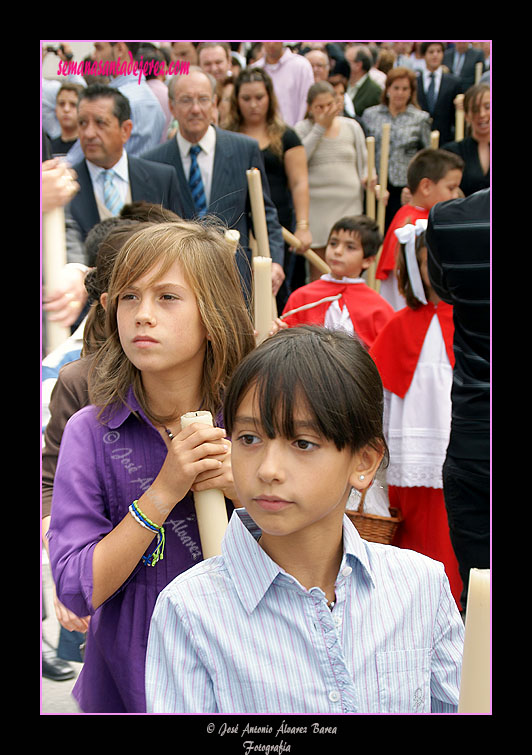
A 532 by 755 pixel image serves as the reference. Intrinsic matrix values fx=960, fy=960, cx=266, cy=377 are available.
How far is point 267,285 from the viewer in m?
1.99

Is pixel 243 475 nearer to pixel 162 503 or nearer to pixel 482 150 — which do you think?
pixel 162 503

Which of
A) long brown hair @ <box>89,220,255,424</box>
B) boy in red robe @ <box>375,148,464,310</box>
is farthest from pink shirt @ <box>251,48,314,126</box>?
long brown hair @ <box>89,220,255,424</box>

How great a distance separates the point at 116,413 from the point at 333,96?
5455mm

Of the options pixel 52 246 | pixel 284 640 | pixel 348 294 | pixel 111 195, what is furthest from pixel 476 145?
pixel 284 640

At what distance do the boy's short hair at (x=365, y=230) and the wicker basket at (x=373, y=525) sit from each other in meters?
1.59

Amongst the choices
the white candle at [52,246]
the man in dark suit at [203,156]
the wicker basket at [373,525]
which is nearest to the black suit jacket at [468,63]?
the man in dark suit at [203,156]

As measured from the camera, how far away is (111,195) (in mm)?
4129

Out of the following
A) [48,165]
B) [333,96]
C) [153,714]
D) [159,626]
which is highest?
[333,96]

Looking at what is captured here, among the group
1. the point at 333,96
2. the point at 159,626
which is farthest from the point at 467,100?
the point at 159,626

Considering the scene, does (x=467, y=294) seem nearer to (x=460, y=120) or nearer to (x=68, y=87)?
(x=68, y=87)

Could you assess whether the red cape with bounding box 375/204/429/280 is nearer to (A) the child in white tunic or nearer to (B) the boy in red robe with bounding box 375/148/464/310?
(B) the boy in red robe with bounding box 375/148/464/310

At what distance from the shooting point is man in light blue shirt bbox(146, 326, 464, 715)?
1.43 metres

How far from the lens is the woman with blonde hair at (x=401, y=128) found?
7855 mm

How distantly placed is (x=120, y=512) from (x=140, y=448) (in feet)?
0.43
